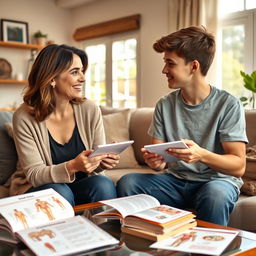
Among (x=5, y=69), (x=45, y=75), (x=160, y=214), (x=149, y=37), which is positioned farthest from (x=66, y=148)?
(x=5, y=69)

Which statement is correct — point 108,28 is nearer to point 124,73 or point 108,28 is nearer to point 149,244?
point 124,73

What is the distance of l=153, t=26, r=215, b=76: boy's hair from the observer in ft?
6.34

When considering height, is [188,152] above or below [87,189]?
above

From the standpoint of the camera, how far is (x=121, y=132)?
3.07 metres

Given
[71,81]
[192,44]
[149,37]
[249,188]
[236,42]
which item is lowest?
[249,188]

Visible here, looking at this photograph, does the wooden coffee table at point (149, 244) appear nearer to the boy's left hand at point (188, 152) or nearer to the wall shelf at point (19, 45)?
the boy's left hand at point (188, 152)

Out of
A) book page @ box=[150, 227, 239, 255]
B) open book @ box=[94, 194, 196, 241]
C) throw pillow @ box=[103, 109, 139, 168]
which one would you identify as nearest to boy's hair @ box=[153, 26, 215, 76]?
open book @ box=[94, 194, 196, 241]

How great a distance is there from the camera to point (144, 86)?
5203 millimetres

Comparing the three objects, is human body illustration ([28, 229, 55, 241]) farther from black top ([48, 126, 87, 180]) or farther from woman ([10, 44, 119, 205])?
black top ([48, 126, 87, 180])

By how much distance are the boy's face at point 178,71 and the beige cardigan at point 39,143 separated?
0.48 metres

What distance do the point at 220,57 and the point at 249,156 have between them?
8.03ft

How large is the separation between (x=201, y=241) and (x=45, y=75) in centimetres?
125

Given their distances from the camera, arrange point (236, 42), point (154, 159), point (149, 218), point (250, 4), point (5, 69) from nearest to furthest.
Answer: point (149, 218) < point (154, 159) < point (250, 4) < point (236, 42) < point (5, 69)

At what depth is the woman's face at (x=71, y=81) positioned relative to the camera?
210cm
